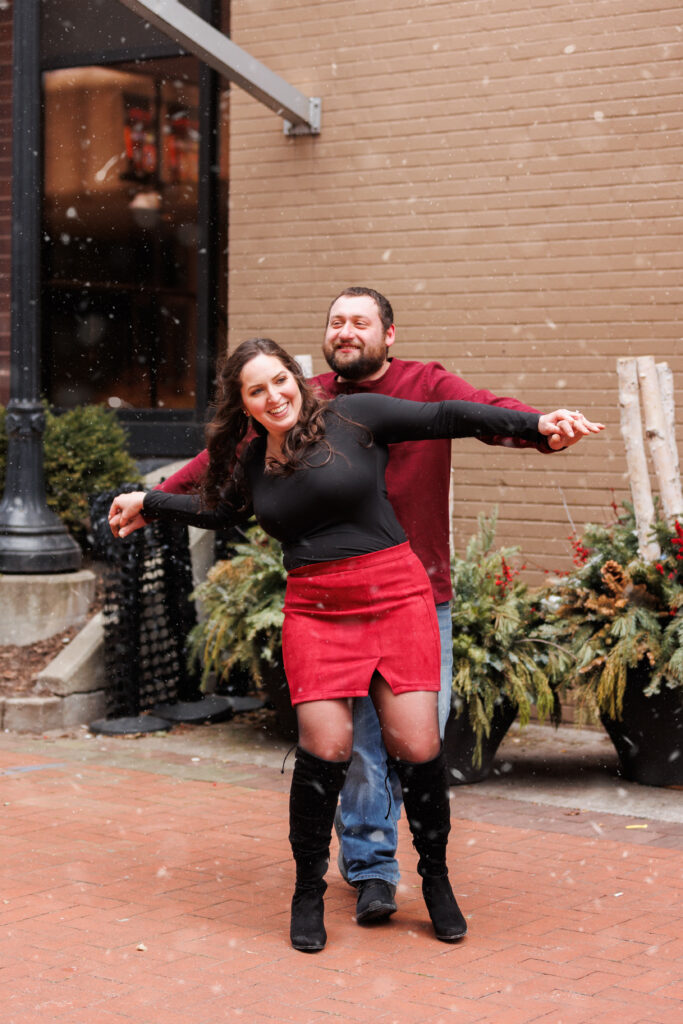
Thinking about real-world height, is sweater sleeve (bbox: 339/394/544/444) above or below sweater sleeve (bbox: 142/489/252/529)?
above

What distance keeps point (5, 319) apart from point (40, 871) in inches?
282

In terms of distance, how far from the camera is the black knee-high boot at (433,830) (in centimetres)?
423

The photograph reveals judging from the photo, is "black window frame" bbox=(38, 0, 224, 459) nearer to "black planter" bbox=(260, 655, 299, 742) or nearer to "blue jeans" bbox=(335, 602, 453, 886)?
"black planter" bbox=(260, 655, 299, 742)

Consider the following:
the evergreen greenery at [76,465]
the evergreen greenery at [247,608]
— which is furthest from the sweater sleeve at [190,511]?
the evergreen greenery at [76,465]

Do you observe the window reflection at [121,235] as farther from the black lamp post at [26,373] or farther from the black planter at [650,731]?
the black planter at [650,731]

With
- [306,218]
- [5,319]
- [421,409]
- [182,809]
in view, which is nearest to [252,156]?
[306,218]

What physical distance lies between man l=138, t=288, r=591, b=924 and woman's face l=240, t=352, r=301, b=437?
13.6 inches

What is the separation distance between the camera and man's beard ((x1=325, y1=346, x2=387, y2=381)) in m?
4.62

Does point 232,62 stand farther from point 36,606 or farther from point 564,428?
point 564,428

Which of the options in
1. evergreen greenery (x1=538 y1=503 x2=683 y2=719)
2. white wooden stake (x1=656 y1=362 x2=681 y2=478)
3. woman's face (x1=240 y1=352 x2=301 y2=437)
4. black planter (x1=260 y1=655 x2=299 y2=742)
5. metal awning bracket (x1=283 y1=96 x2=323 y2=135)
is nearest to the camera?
woman's face (x1=240 y1=352 x2=301 y2=437)

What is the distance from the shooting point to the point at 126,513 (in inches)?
178

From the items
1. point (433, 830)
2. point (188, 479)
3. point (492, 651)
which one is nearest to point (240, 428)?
point (188, 479)

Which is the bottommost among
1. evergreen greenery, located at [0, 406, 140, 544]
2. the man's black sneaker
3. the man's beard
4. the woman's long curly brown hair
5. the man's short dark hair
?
the man's black sneaker

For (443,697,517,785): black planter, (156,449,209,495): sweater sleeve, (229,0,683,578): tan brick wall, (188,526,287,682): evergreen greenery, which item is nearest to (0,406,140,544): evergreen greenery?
(229,0,683,578): tan brick wall
